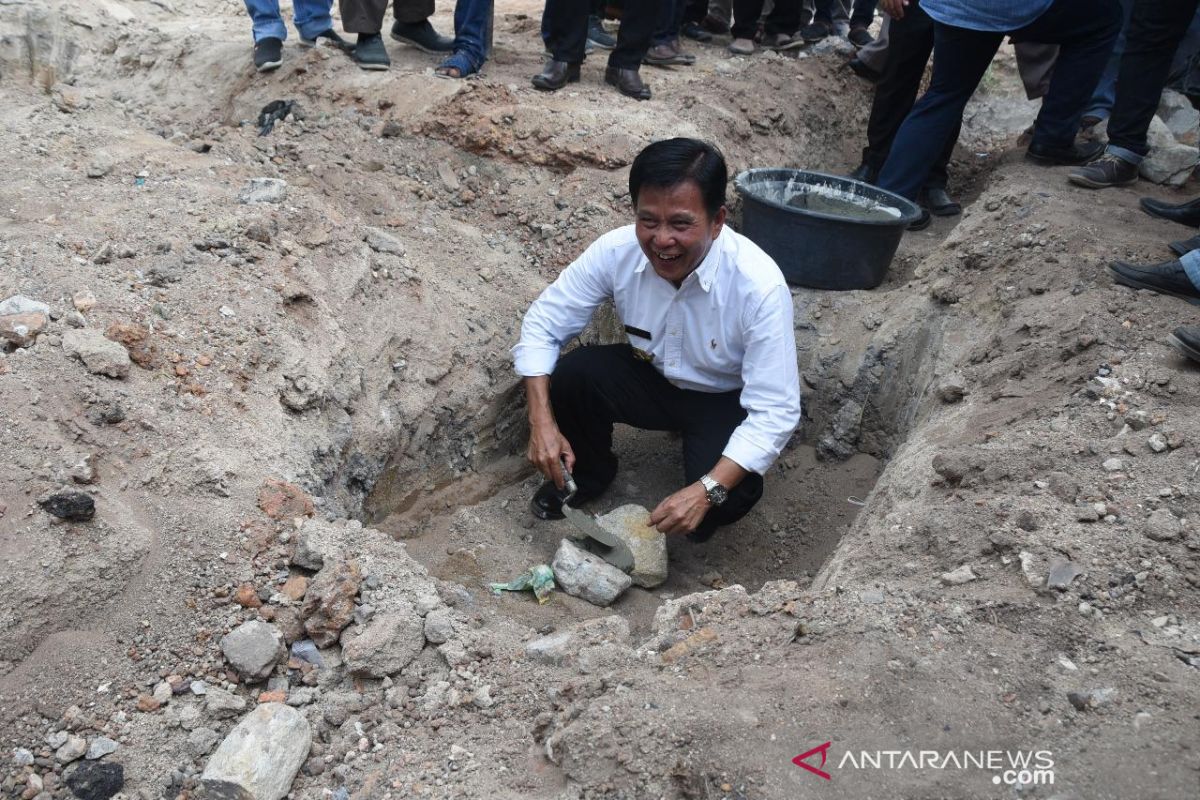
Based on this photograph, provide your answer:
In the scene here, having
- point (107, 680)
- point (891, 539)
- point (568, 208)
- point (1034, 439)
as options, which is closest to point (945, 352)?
point (1034, 439)

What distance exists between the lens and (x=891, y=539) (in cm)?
238

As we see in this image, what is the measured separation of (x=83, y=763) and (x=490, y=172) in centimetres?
322

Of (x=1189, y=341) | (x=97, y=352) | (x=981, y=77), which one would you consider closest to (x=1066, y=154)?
(x=981, y=77)

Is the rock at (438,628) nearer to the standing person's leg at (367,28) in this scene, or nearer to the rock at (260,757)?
the rock at (260,757)

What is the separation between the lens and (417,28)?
525cm

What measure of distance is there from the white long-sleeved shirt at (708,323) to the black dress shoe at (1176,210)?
1805 mm

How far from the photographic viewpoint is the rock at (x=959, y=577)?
2109 millimetres

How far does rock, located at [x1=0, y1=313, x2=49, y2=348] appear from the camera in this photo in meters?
2.46

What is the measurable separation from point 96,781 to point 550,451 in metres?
1.72

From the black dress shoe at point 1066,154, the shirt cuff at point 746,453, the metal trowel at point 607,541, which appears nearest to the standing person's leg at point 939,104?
the black dress shoe at point 1066,154

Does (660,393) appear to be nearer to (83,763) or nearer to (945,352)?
(945,352)

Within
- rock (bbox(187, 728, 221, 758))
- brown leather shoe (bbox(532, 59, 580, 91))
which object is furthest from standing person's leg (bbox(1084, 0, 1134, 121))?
rock (bbox(187, 728, 221, 758))

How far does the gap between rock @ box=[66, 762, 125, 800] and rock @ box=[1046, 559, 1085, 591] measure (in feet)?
6.46

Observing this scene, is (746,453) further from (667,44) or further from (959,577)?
(667,44)
